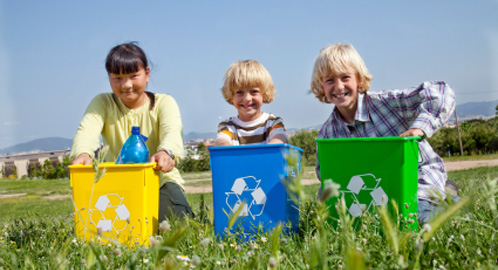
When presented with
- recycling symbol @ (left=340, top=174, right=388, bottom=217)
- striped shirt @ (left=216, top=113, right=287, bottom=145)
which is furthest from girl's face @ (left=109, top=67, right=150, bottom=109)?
recycling symbol @ (left=340, top=174, right=388, bottom=217)

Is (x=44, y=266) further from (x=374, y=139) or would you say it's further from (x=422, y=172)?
(x=422, y=172)

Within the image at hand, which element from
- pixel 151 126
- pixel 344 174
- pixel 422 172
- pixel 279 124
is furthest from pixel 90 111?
pixel 422 172

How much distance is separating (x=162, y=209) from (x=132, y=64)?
1182 millimetres

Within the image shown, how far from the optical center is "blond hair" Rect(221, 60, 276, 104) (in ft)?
10.7

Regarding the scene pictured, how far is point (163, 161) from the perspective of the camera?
266 centimetres

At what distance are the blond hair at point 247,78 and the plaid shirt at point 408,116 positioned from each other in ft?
1.97

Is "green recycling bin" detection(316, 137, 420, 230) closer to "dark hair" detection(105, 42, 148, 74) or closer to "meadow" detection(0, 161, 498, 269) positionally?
"meadow" detection(0, 161, 498, 269)

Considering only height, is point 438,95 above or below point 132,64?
below

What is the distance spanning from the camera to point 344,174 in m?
2.32

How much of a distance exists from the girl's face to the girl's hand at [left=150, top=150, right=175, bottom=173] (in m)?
0.76

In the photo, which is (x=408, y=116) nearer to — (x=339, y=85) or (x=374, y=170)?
(x=339, y=85)

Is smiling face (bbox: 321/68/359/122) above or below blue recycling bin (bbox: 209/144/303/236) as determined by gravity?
above

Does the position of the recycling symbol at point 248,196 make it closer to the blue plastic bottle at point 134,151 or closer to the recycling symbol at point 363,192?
the recycling symbol at point 363,192

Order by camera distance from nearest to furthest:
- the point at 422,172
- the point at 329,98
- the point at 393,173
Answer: the point at 393,173, the point at 422,172, the point at 329,98
